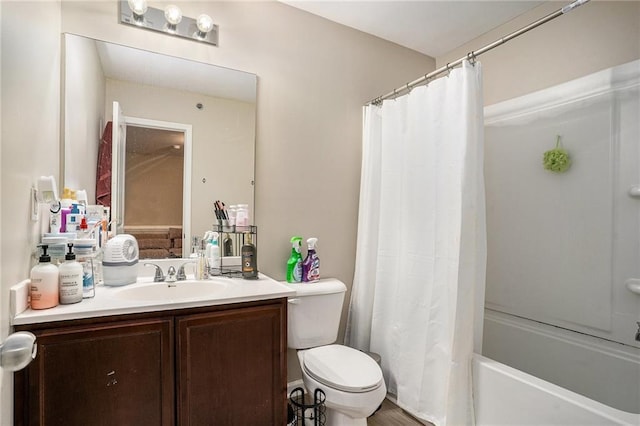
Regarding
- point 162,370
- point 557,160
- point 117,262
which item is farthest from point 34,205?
point 557,160

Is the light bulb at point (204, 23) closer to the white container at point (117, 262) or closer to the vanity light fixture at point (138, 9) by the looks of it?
the vanity light fixture at point (138, 9)

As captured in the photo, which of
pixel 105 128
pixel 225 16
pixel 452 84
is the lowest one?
pixel 105 128

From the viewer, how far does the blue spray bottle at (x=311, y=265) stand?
2.10 meters

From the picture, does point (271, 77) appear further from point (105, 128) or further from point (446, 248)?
point (446, 248)

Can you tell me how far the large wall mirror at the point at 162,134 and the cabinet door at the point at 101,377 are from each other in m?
0.62

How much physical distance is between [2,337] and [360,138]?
2.11 m

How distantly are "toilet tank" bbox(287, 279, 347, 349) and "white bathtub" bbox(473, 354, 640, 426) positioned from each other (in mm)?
778

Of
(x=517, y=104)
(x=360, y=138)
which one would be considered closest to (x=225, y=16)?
(x=360, y=138)

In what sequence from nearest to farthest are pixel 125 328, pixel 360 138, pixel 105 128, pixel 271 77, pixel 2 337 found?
pixel 2 337, pixel 125 328, pixel 105 128, pixel 271 77, pixel 360 138

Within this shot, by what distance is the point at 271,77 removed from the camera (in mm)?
2100

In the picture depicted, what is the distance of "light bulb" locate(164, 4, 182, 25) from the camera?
1.74 m

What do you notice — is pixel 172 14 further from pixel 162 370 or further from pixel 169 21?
pixel 162 370

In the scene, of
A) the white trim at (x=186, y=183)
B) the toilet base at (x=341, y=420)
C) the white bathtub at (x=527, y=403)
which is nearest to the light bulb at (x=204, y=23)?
the white trim at (x=186, y=183)

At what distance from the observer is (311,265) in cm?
211
